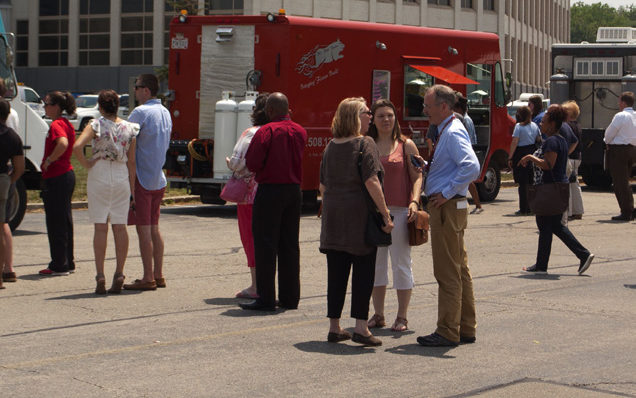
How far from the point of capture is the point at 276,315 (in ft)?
30.0

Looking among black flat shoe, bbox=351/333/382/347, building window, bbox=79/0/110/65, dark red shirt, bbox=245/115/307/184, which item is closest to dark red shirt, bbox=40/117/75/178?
dark red shirt, bbox=245/115/307/184

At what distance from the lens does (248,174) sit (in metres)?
9.74

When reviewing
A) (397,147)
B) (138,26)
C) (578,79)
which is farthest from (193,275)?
(138,26)

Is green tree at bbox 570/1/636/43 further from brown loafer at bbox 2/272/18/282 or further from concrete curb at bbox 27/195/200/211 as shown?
brown loafer at bbox 2/272/18/282

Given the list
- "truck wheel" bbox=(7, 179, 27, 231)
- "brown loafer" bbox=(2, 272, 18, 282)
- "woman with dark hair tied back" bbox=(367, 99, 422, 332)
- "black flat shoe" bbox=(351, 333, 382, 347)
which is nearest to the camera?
"black flat shoe" bbox=(351, 333, 382, 347)

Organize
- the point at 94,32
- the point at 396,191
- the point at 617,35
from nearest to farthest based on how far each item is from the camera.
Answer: the point at 396,191, the point at 617,35, the point at 94,32

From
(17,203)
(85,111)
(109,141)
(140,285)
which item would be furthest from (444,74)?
(85,111)

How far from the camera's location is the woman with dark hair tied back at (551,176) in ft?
38.7

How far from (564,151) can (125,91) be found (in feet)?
181

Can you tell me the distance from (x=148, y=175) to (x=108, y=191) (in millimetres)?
465

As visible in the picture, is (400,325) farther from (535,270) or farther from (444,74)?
(444,74)

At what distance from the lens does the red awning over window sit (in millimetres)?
19812

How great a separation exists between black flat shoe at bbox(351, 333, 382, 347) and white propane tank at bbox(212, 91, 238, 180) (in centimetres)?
1002

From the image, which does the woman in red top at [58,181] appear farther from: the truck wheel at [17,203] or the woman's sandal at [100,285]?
the truck wheel at [17,203]
